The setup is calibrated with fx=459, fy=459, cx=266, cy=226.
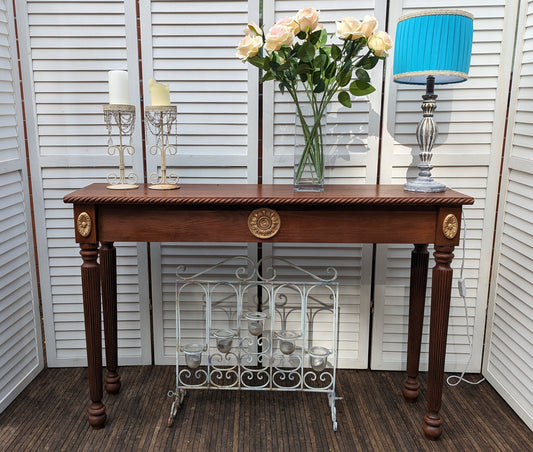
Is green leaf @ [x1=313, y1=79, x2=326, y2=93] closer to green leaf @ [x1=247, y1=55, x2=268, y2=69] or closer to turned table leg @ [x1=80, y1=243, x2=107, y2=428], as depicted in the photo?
green leaf @ [x1=247, y1=55, x2=268, y2=69]

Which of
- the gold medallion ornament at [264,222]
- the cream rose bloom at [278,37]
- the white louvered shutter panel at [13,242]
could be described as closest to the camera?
the cream rose bloom at [278,37]

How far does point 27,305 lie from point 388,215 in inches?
58.4

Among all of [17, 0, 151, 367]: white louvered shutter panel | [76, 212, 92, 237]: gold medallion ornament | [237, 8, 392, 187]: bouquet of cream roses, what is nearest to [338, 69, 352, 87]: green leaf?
[237, 8, 392, 187]: bouquet of cream roses

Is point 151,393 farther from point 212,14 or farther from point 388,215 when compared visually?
point 212,14

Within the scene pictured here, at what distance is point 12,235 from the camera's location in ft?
5.82

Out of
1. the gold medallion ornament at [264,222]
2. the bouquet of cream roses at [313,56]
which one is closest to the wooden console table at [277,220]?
the gold medallion ornament at [264,222]

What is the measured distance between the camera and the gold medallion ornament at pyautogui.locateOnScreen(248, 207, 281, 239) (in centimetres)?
147

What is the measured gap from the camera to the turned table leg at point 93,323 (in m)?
1.51

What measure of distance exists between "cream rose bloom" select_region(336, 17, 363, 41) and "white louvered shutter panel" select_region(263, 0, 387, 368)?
0.36m

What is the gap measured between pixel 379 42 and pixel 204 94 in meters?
0.72

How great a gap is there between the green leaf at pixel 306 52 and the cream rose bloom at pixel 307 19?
0.16ft

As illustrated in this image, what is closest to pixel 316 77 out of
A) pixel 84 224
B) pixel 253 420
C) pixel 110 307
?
pixel 84 224

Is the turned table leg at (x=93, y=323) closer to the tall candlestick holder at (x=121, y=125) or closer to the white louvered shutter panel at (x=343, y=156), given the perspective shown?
the tall candlestick holder at (x=121, y=125)

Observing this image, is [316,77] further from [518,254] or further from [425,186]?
[518,254]
